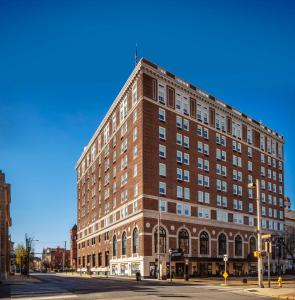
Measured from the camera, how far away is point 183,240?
7969cm

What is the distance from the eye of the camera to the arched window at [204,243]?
83.4 m

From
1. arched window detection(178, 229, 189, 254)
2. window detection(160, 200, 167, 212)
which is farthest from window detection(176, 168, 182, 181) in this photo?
arched window detection(178, 229, 189, 254)

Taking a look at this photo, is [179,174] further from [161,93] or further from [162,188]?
Result: [161,93]

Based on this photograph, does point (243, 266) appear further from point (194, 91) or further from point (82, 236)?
point (82, 236)

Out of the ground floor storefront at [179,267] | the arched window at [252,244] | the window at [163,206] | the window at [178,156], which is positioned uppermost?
the window at [178,156]

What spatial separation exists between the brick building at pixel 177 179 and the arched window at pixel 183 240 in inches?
6.9

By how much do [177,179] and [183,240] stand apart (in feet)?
35.2

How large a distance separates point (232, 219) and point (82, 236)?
52986mm

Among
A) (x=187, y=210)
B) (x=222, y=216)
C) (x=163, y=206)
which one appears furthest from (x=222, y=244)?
(x=163, y=206)

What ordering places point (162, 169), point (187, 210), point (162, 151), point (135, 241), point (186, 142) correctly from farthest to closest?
point (186, 142)
point (187, 210)
point (162, 151)
point (162, 169)
point (135, 241)

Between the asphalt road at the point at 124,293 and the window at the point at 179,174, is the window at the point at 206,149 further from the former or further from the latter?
the asphalt road at the point at 124,293

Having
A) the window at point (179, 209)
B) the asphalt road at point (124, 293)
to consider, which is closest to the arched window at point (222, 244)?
the window at point (179, 209)

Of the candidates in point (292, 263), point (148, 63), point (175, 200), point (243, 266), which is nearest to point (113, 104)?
point (148, 63)

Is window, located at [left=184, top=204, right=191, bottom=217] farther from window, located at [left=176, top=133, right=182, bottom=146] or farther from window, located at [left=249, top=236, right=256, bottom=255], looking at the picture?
window, located at [left=249, top=236, right=256, bottom=255]
